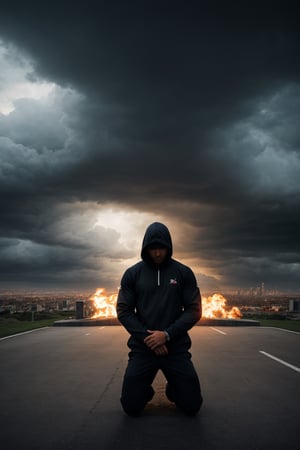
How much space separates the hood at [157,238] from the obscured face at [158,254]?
60 millimetres

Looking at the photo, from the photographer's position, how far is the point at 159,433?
389 centimetres

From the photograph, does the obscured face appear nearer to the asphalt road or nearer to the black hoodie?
the black hoodie

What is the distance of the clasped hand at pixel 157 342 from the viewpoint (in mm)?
4410

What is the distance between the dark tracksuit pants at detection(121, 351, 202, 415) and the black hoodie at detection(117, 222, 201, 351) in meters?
0.14

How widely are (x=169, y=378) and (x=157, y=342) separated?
20.9 inches

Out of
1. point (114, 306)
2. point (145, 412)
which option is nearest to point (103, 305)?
point (114, 306)

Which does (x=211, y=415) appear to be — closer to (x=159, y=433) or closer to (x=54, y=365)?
(x=159, y=433)

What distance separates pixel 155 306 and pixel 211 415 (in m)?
1.32

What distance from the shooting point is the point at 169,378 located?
4.61 meters


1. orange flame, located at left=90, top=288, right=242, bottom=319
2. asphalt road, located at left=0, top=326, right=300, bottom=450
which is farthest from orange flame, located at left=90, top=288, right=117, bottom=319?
asphalt road, located at left=0, top=326, right=300, bottom=450

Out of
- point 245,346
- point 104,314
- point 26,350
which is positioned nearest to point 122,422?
point 26,350

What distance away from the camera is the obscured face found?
16.1 feet

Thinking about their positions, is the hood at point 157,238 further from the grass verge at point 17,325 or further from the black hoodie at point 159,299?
the grass verge at point 17,325

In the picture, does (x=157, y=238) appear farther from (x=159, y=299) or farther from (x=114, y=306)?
(x=114, y=306)
